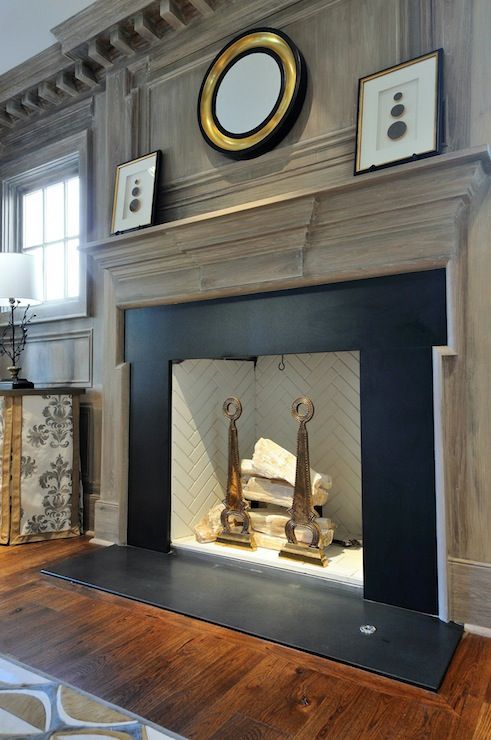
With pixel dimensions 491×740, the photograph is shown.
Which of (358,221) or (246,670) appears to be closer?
(246,670)

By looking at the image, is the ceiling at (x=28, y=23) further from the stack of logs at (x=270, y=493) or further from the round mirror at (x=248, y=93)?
the stack of logs at (x=270, y=493)

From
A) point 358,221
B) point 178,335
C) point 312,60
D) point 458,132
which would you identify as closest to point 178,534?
point 178,335

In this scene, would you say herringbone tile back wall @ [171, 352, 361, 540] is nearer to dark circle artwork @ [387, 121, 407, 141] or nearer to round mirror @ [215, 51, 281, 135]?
dark circle artwork @ [387, 121, 407, 141]

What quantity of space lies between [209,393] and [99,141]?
158cm

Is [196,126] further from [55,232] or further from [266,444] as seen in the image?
[266,444]

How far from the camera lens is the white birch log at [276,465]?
7.11ft

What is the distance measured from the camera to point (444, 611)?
1.58 meters

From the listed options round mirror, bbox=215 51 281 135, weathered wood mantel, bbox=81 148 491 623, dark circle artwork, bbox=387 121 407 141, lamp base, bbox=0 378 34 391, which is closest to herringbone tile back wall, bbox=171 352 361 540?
weathered wood mantel, bbox=81 148 491 623

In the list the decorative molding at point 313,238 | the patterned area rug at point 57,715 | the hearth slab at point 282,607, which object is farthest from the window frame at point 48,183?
the patterned area rug at point 57,715

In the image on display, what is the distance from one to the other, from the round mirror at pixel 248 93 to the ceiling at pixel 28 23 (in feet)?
2.85

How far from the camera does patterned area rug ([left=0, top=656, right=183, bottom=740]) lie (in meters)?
1.10

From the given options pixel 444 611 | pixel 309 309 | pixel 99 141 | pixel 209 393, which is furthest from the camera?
pixel 99 141

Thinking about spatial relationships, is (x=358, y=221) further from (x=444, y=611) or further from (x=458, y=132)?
(x=444, y=611)

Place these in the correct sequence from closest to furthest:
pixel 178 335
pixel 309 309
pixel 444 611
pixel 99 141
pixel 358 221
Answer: pixel 444 611 → pixel 358 221 → pixel 309 309 → pixel 178 335 → pixel 99 141
